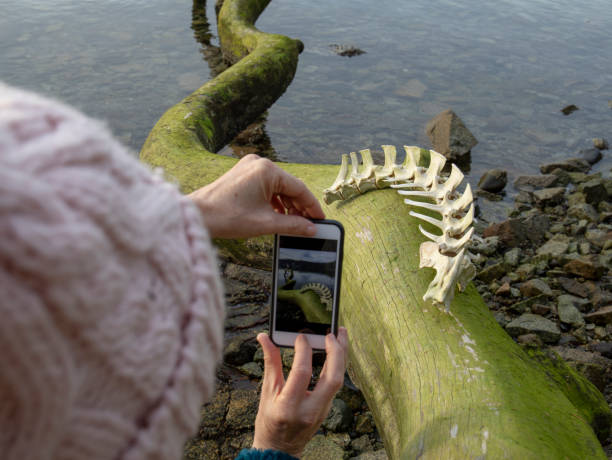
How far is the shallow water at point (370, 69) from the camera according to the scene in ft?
24.1

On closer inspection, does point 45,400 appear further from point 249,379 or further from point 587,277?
point 587,277

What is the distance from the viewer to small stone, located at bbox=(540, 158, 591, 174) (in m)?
6.48

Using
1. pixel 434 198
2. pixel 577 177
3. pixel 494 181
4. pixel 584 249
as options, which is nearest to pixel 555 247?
pixel 584 249

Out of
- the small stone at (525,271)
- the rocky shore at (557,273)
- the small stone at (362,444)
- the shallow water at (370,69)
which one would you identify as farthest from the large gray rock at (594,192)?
the small stone at (362,444)

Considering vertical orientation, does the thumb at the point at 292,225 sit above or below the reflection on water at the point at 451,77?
above

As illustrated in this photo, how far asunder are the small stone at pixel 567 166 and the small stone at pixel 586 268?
2.44 m

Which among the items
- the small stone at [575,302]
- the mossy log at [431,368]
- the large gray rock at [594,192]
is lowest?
the small stone at [575,302]

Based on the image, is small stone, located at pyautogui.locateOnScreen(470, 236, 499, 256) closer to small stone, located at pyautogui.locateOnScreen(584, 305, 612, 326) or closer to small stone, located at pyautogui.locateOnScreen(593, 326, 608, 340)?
small stone, located at pyautogui.locateOnScreen(584, 305, 612, 326)

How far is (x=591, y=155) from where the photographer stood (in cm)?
684

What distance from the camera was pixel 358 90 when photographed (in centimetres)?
852

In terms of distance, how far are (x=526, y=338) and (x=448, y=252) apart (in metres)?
1.48

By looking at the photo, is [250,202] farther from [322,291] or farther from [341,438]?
[341,438]

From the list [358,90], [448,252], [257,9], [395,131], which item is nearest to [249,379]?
[448,252]

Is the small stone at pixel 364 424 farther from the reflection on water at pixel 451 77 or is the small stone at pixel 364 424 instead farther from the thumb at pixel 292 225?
the reflection on water at pixel 451 77
